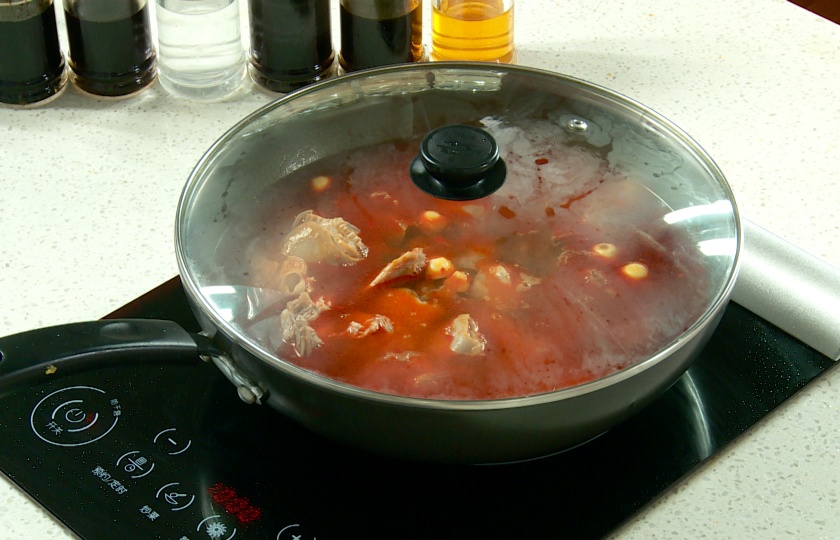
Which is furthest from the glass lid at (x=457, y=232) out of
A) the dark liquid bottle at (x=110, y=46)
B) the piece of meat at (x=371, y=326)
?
the dark liquid bottle at (x=110, y=46)

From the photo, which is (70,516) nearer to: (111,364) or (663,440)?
(111,364)

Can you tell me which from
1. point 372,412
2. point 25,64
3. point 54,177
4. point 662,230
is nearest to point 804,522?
point 662,230

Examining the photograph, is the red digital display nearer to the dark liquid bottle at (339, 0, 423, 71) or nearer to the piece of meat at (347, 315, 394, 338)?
the piece of meat at (347, 315, 394, 338)

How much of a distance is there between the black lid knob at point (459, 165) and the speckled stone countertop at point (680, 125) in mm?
321

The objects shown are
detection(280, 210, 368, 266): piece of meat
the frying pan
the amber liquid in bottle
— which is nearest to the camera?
the frying pan

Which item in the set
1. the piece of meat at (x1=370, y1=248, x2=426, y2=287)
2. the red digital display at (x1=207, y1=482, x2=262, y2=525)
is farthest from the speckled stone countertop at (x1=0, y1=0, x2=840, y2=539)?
the piece of meat at (x1=370, y1=248, x2=426, y2=287)

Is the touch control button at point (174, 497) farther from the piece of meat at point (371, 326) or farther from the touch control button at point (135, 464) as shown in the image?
the piece of meat at point (371, 326)

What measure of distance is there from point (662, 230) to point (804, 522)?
0.28m

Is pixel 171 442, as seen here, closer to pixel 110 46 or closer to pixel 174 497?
pixel 174 497

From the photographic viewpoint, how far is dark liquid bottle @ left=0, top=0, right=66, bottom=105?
4.18 feet

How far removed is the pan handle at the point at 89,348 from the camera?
78 cm

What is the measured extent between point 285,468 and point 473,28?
722mm

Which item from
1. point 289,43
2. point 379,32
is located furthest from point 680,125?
point 289,43

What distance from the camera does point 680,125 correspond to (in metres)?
1.37
